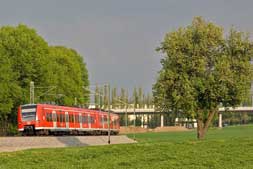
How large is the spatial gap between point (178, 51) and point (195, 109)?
400 cm

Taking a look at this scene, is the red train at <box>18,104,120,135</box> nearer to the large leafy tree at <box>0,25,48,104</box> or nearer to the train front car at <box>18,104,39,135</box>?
the train front car at <box>18,104,39,135</box>

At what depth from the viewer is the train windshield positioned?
2026 inches

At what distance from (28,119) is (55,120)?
319cm

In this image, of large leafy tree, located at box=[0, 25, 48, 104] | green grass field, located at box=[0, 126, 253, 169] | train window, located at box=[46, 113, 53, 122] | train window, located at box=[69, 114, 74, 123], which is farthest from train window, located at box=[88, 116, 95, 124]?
green grass field, located at box=[0, 126, 253, 169]

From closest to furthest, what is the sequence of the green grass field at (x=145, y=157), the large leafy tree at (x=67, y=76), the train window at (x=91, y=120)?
the green grass field at (x=145, y=157)
the train window at (x=91, y=120)
the large leafy tree at (x=67, y=76)

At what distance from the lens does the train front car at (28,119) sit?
51500 mm

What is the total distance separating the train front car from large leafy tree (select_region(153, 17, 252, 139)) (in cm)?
1657

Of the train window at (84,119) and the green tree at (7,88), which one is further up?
the green tree at (7,88)

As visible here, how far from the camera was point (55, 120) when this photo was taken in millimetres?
54375

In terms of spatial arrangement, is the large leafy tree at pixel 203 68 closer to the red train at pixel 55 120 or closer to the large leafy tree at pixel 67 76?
the red train at pixel 55 120

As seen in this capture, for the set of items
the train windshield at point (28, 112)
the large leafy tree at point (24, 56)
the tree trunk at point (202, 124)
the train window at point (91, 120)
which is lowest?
the tree trunk at point (202, 124)

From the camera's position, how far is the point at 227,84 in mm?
37531

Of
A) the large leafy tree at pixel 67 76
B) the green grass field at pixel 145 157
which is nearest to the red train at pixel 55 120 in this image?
the large leafy tree at pixel 67 76

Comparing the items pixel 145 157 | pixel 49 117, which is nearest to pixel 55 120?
pixel 49 117
